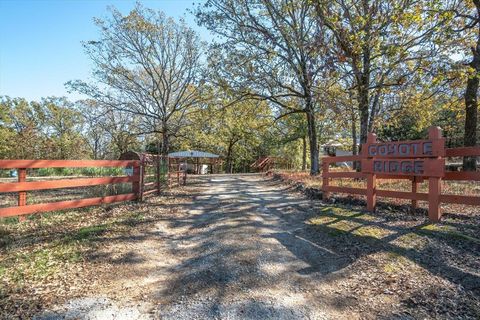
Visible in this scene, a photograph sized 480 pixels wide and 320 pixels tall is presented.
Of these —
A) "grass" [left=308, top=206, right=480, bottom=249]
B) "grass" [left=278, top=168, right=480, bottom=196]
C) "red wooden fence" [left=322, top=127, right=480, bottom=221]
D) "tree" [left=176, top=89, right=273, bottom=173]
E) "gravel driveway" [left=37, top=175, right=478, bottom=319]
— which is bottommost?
"gravel driveway" [left=37, top=175, right=478, bottom=319]

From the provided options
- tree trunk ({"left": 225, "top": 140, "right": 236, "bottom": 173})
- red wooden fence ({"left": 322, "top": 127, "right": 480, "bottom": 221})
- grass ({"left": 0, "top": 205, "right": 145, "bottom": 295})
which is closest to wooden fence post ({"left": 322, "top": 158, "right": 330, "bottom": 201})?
red wooden fence ({"left": 322, "top": 127, "right": 480, "bottom": 221})

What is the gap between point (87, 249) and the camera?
4.55 meters

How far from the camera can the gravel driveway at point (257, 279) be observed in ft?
9.53

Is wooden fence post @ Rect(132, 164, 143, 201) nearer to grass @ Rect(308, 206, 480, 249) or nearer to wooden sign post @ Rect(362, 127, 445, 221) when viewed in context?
grass @ Rect(308, 206, 480, 249)

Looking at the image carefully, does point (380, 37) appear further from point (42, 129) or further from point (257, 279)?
point (42, 129)

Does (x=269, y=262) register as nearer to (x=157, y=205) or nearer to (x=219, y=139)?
(x=157, y=205)

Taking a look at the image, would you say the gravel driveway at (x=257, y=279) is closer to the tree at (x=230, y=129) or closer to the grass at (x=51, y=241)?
the grass at (x=51, y=241)

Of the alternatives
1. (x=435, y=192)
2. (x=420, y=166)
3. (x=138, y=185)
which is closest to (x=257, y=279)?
(x=435, y=192)

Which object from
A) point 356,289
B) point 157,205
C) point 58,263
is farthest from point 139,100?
point 356,289

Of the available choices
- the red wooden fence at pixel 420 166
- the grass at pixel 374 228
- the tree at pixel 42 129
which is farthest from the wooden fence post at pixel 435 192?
the tree at pixel 42 129

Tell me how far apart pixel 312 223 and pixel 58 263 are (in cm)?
419

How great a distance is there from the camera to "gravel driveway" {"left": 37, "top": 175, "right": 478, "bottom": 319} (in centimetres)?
291

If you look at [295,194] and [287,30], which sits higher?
[287,30]

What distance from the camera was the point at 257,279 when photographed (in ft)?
11.7
